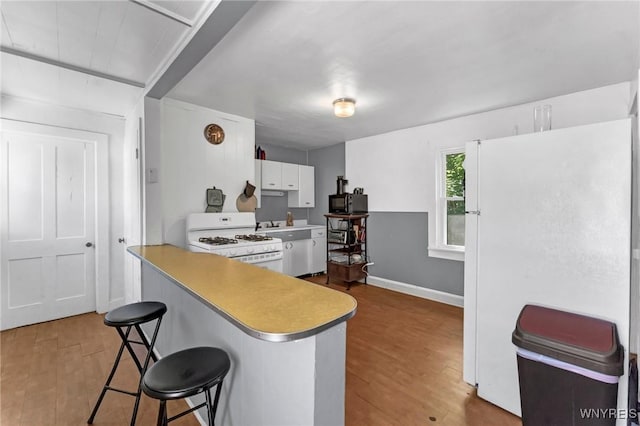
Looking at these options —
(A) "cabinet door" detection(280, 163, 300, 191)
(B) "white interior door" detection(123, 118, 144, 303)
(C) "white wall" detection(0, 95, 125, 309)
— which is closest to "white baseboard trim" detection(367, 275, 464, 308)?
(A) "cabinet door" detection(280, 163, 300, 191)

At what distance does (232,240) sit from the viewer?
3062mm

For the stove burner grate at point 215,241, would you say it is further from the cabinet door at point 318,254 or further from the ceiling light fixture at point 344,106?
the cabinet door at point 318,254

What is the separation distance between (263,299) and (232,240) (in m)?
2.02

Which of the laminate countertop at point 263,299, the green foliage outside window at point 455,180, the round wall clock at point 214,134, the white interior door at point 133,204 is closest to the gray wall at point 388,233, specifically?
the green foliage outside window at point 455,180

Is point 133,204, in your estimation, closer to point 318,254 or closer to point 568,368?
point 318,254

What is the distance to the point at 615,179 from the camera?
4.60ft

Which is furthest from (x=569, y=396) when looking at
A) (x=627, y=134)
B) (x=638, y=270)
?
(x=627, y=134)

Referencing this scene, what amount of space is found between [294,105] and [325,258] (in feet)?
9.36

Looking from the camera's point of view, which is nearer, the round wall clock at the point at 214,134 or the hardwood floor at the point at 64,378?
the hardwood floor at the point at 64,378

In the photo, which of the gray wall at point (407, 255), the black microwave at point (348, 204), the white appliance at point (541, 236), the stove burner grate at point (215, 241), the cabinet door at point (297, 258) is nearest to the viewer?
the white appliance at point (541, 236)

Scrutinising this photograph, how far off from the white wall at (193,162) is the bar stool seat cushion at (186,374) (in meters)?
1.94

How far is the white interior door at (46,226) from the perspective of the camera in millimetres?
2818

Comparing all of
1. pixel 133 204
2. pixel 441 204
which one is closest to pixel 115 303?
pixel 133 204

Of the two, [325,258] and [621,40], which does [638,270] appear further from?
[325,258]
